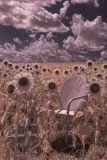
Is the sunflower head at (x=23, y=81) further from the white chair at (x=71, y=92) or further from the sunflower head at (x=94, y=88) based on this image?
the white chair at (x=71, y=92)

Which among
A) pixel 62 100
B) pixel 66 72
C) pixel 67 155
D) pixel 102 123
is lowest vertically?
pixel 67 155

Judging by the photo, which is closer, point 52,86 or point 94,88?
point 94,88

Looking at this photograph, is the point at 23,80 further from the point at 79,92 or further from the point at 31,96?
the point at 31,96

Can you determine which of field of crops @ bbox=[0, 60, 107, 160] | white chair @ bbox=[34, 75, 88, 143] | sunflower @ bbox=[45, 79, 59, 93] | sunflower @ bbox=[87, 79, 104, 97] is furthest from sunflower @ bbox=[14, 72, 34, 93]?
white chair @ bbox=[34, 75, 88, 143]

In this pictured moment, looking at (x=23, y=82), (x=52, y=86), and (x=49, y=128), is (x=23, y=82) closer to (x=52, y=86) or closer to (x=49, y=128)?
(x=52, y=86)

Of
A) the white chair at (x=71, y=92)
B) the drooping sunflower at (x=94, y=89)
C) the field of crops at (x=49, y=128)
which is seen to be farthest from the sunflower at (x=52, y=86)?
the drooping sunflower at (x=94, y=89)

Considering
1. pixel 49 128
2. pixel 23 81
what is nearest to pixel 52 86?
pixel 49 128

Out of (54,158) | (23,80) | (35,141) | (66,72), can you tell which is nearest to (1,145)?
(35,141)

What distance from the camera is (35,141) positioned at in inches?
171

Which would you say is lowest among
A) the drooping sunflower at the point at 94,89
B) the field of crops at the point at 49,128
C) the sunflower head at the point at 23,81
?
the field of crops at the point at 49,128

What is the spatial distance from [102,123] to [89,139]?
1.83 ft

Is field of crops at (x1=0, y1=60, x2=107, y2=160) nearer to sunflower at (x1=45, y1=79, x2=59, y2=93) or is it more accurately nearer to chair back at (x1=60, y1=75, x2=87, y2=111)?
sunflower at (x1=45, y1=79, x2=59, y2=93)

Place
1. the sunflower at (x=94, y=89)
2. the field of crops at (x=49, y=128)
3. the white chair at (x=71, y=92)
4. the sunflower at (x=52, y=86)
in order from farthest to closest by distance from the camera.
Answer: the white chair at (x=71, y=92)
the sunflower at (x=52, y=86)
the sunflower at (x=94, y=89)
the field of crops at (x=49, y=128)

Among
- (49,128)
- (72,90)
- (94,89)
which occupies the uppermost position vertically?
(72,90)
